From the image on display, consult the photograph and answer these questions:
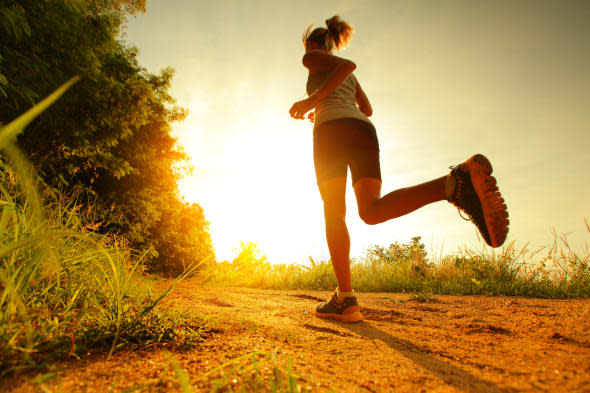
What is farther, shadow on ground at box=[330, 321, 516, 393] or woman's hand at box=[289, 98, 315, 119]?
woman's hand at box=[289, 98, 315, 119]

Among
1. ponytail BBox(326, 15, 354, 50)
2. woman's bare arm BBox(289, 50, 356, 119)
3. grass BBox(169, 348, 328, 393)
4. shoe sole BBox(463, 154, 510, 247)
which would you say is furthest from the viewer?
ponytail BBox(326, 15, 354, 50)

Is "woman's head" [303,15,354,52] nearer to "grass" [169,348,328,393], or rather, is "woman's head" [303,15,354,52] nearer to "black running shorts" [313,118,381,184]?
"black running shorts" [313,118,381,184]

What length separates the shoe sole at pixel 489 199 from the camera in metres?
1.40

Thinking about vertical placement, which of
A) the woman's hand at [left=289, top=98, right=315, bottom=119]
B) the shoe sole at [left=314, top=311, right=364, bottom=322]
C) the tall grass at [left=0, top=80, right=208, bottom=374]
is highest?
the woman's hand at [left=289, top=98, right=315, bottom=119]

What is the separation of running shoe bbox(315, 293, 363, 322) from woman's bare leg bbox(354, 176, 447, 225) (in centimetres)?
58

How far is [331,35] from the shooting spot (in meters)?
2.52

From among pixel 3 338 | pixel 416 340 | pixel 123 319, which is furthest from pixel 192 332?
pixel 416 340

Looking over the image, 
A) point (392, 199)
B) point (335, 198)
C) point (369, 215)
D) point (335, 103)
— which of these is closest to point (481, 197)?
point (392, 199)

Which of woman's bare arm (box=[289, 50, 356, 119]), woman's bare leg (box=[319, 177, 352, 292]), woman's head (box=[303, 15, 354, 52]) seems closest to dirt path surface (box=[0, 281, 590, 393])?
woman's bare leg (box=[319, 177, 352, 292])

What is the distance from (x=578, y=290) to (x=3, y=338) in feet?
15.3

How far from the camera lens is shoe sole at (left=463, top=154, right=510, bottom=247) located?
1398mm

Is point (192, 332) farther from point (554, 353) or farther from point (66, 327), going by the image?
point (554, 353)

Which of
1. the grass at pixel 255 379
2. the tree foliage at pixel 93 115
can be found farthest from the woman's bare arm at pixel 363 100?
the tree foliage at pixel 93 115

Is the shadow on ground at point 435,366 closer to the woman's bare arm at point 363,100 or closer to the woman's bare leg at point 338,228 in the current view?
the woman's bare leg at point 338,228
